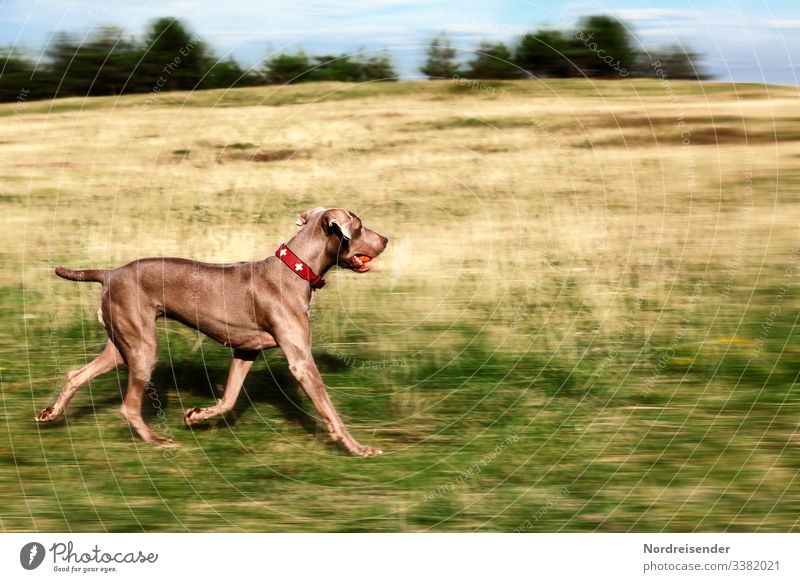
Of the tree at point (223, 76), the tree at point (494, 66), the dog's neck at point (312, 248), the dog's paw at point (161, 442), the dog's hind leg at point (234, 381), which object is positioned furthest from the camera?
the tree at point (223, 76)

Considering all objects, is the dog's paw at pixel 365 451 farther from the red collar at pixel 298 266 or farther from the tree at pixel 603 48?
the tree at pixel 603 48

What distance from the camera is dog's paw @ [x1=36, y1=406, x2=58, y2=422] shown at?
11302 mm

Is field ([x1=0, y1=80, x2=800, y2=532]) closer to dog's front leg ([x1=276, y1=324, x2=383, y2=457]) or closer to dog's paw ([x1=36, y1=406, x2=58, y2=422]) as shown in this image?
dog's paw ([x1=36, y1=406, x2=58, y2=422])

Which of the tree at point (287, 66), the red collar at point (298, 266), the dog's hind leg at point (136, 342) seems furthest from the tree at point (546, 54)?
the dog's hind leg at point (136, 342)

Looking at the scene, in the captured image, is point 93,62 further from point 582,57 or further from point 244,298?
point 244,298

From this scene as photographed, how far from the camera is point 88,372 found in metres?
11.0

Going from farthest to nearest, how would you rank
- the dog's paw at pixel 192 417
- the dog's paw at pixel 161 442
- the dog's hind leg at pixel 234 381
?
the dog's paw at pixel 192 417 → the dog's hind leg at pixel 234 381 → the dog's paw at pixel 161 442

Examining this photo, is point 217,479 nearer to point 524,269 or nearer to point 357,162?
point 524,269

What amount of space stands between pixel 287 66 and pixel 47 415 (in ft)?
49.3

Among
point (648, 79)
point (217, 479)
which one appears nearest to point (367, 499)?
point (217, 479)

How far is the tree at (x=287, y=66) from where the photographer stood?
958 inches

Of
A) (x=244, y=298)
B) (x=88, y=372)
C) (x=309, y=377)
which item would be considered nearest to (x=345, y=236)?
(x=244, y=298)

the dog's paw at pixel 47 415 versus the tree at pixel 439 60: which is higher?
the tree at pixel 439 60

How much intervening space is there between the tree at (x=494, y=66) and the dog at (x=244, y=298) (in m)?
15.0
